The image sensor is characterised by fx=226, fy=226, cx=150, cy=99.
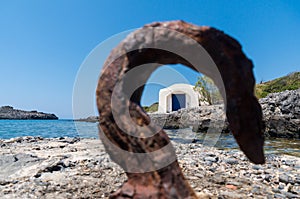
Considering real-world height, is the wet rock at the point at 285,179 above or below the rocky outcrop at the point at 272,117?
below

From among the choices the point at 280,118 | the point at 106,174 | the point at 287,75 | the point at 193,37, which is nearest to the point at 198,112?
the point at 280,118

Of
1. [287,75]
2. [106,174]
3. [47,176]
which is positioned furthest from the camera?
[287,75]

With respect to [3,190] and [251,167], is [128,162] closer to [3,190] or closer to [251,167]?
[3,190]

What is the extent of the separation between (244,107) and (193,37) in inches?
Result: 24.5

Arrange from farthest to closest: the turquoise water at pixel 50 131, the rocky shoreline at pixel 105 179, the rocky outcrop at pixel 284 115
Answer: the turquoise water at pixel 50 131, the rocky outcrop at pixel 284 115, the rocky shoreline at pixel 105 179

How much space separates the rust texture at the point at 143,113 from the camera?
1.57 metres

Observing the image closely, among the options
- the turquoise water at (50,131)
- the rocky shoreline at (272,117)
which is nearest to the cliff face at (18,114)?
the turquoise water at (50,131)

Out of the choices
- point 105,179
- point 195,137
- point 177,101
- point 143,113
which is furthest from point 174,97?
point 143,113

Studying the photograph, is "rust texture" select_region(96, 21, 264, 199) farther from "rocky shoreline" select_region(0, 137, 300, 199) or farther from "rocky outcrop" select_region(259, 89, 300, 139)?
"rocky outcrop" select_region(259, 89, 300, 139)

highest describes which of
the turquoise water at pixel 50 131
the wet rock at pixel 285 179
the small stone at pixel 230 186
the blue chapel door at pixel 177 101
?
the blue chapel door at pixel 177 101

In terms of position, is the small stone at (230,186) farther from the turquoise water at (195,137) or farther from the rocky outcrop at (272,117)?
the rocky outcrop at (272,117)

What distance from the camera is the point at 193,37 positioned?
167cm

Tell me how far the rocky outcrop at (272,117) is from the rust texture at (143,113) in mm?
17774

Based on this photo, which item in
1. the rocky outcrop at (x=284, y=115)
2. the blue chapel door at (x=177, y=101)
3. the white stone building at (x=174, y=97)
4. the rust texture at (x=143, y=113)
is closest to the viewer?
the rust texture at (x=143, y=113)
